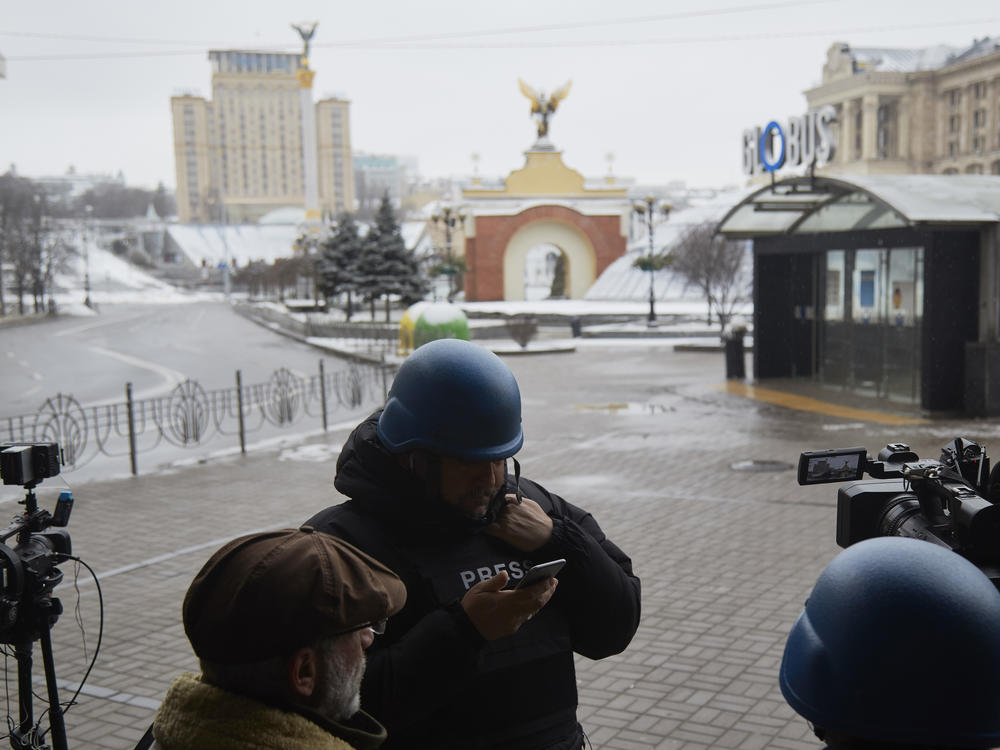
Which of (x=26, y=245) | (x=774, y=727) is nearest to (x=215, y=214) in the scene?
(x=26, y=245)

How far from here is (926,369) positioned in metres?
15.7

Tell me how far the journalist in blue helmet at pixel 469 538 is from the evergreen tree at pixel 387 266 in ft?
136

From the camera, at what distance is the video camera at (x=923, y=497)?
215 centimetres

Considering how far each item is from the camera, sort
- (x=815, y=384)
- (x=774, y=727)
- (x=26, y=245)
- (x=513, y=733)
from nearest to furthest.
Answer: (x=513, y=733) < (x=774, y=727) < (x=815, y=384) < (x=26, y=245)

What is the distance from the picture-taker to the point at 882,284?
17188mm

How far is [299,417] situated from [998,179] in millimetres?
12883

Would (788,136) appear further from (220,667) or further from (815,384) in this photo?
(220,667)

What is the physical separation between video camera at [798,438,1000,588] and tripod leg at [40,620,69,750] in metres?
2.62

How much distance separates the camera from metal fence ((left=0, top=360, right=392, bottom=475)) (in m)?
14.4

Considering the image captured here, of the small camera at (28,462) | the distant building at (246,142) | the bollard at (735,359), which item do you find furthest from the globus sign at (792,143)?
the distant building at (246,142)

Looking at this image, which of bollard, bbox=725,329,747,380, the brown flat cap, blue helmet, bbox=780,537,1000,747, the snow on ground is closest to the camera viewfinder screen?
blue helmet, bbox=780,537,1000,747

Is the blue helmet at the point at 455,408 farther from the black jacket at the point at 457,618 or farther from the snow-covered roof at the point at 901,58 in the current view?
the snow-covered roof at the point at 901,58

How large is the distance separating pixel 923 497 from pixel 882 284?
1585cm

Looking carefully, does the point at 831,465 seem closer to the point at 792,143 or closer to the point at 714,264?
the point at 792,143
